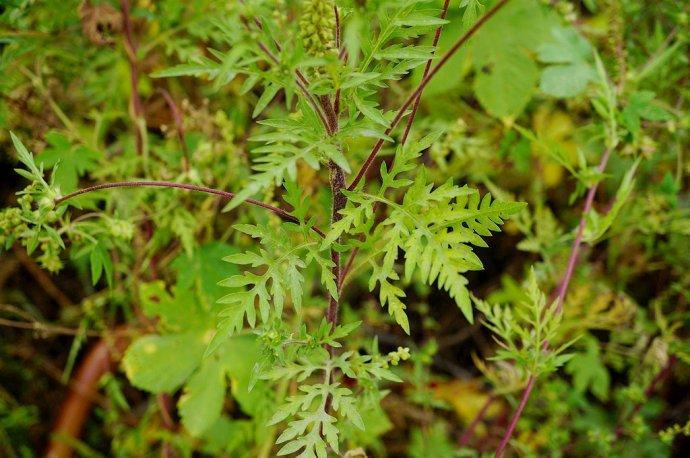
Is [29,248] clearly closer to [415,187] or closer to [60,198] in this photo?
[60,198]

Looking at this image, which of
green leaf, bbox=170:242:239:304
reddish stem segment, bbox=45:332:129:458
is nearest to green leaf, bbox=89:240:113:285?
green leaf, bbox=170:242:239:304

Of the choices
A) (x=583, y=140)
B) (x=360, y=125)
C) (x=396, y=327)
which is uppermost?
(x=360, y=125)

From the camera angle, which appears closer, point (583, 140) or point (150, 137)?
point (150, 137)

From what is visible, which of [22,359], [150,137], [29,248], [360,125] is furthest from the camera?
[22,359]

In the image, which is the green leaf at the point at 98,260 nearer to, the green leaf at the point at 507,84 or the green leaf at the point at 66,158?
the green leaf at the point at 66,158

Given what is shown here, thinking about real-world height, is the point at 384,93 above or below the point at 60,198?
below

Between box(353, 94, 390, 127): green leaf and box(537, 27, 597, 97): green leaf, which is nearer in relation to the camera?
box(353, 94, 390, 127): green leaf

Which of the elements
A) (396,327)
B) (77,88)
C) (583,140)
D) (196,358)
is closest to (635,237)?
(583,140)

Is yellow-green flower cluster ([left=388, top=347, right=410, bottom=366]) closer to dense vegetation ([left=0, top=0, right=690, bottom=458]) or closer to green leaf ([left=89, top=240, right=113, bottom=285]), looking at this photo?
dense vegetation ([left=0, top=0, right=690, bottom=458])
